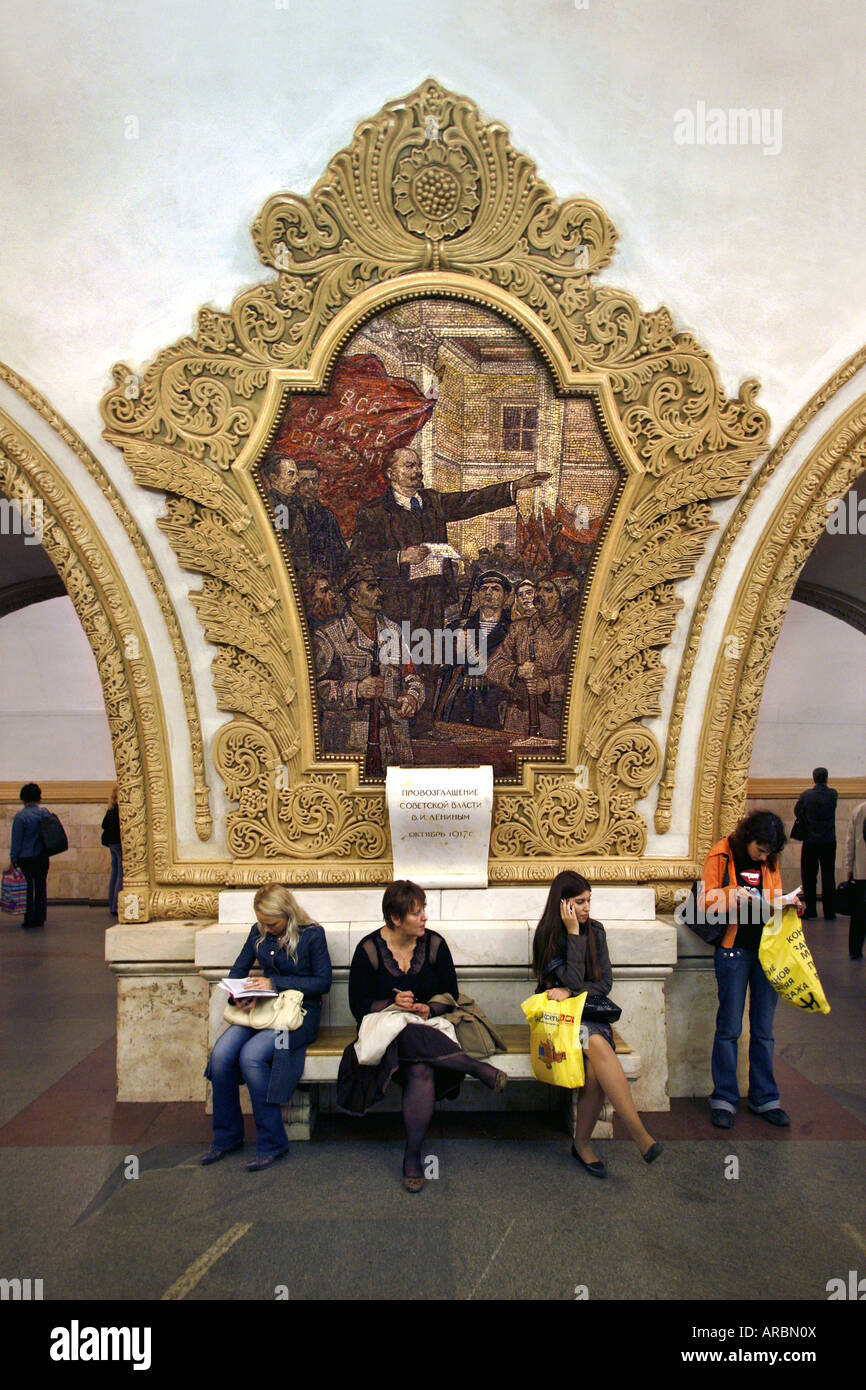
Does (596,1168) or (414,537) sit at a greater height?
(414,537)

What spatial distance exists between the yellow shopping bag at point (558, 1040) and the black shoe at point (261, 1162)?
1090 millimetres

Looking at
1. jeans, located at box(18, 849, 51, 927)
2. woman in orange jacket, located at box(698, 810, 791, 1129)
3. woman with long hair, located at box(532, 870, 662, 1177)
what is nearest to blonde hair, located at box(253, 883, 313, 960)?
woman with long hair, located at box(532, 870, 662, 1177)

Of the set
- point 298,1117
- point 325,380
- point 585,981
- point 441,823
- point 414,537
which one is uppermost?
point 325,380

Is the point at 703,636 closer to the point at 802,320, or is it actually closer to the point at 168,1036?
the point at 802,320

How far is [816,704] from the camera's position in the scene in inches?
425

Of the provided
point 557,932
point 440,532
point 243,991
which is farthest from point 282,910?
point 440,532

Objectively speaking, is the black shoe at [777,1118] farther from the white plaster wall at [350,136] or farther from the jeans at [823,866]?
the jeans at [823,866]

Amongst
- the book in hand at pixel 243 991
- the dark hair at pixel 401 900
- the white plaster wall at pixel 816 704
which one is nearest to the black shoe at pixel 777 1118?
the dark hair at pixel 401 900

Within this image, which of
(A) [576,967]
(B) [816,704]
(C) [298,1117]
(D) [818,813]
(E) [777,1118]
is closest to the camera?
(A) [576,967]

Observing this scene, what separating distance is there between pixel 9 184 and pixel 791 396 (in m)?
3.80

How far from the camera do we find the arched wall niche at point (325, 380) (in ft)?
13.8

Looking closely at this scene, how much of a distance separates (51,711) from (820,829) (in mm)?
8592

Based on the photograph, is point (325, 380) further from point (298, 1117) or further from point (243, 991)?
point (298, 1117)

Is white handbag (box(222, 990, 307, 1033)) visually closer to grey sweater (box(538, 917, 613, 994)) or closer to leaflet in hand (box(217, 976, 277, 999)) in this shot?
leaflet in hand (box(217, 976, 277, 999))
